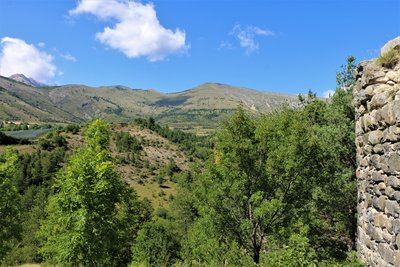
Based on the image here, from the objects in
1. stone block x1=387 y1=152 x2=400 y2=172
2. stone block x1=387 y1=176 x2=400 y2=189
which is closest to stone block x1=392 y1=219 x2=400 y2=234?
stone block x1=387 y1=176 x2=400 y2=189

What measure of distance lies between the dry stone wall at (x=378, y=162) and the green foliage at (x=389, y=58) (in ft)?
0.28

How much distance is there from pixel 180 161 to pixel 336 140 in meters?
149

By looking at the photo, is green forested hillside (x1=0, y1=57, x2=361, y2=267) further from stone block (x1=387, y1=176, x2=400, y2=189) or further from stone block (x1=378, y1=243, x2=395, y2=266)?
stone block (x1=387, y1=176, x2=400, y2=189)

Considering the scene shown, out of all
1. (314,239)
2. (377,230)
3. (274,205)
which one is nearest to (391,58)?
(377,230)

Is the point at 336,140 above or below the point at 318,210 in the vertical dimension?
above

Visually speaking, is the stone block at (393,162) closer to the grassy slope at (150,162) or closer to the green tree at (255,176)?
the green tree at (255,176)

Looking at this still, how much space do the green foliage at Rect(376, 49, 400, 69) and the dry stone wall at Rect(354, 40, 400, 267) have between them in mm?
87

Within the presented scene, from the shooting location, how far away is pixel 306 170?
16125mm

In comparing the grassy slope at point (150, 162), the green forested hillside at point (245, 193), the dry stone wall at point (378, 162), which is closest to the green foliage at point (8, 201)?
the green forested hillside at point (245, 193)

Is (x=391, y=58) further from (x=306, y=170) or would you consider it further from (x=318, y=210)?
(x=318, y=210)

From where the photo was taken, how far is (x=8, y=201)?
62.1 feet

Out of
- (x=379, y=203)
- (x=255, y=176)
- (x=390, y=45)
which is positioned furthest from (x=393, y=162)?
(x=255, y=176)

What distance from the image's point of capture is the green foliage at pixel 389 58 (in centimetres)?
639

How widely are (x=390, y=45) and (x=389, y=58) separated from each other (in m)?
0.49
